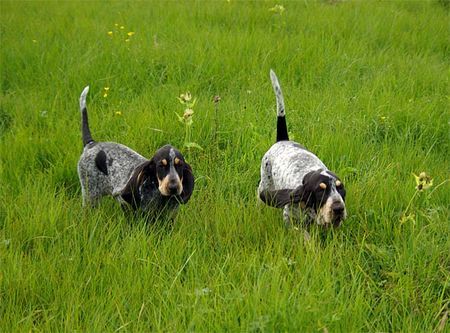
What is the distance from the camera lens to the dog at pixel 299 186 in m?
3.61

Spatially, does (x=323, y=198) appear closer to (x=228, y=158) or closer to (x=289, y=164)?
(x=289, y=164)

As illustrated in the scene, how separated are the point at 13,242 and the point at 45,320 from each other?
90 centimetres

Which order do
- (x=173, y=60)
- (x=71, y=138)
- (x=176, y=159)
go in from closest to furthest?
(x=176, y=159) → (x=71, y=138) → (x=173, y=60)

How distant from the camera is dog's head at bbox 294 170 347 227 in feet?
11.6

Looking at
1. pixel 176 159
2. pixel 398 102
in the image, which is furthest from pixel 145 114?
pixel 398 102

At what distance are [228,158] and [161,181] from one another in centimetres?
146

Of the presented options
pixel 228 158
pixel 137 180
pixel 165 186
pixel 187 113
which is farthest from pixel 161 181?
pixel 228 158

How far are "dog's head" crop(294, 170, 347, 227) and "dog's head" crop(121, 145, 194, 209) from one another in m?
0.82

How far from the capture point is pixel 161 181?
3863mm

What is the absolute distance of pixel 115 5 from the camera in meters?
9.62

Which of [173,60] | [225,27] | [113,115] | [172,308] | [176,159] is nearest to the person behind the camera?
[172,308]

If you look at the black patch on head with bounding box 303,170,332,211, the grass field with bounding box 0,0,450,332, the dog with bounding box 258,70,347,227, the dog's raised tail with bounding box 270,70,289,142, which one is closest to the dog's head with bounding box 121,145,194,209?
the grass field with bounding box 0,0,450,332

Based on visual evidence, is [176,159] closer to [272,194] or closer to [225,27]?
[272,194]

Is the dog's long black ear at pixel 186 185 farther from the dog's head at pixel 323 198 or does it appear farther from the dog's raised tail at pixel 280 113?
the dog's raised tail at pixel 280 113
